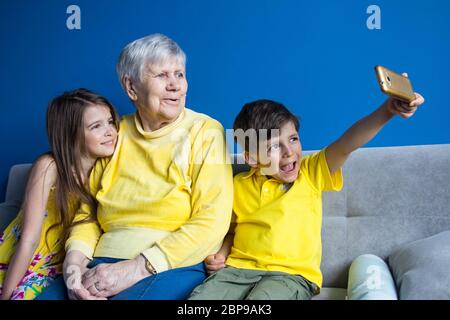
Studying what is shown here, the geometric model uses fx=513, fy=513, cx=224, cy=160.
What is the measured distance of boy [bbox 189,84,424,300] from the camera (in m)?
1.41

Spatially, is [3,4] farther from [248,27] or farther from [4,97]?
[248,27]

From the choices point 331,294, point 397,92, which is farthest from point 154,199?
point 397,92

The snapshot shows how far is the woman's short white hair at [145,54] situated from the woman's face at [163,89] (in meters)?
0.02

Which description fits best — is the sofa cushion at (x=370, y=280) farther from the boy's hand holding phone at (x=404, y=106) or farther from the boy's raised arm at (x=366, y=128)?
the boy's hand holding phone at (x=404, y=106)

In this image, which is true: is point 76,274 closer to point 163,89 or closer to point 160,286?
point 160,286

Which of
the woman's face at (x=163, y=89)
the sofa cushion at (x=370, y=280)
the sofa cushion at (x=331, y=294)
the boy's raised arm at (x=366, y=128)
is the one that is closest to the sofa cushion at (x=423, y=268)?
the sofa cushion at (x=370, y=280)

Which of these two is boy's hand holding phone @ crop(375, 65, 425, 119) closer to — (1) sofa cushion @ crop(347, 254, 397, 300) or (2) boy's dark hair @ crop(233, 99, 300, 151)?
(2) boy's dark hair @ crop(233, 99, 300, 151)

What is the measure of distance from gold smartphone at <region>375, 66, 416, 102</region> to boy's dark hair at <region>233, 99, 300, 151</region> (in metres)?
0.39

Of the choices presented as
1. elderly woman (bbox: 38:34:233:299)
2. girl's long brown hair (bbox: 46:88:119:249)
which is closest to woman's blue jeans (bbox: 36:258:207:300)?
elderly woman (bbox: 38:34:233:299)

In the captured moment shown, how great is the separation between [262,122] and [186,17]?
0.73 meters

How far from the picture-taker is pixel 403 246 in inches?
62.6

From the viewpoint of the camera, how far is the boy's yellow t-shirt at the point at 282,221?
147 cm

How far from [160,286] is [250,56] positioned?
3.26 ft
